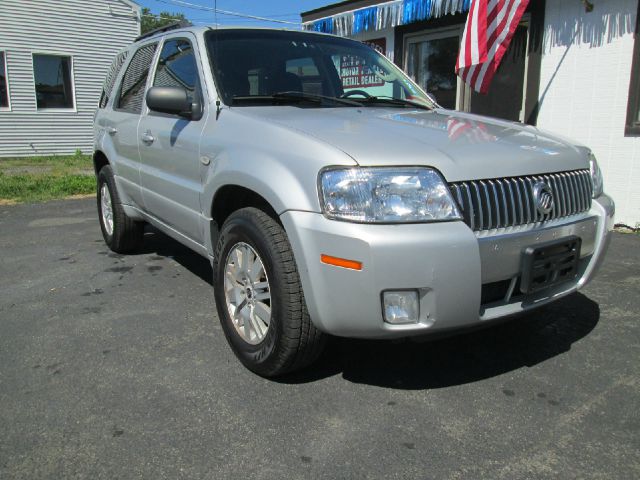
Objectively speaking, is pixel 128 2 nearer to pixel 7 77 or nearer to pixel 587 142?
pixel 7 77

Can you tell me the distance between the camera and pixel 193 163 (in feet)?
10.8

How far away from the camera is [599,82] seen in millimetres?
6383

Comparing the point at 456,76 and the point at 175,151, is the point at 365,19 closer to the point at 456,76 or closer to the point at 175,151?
the point at 456,76

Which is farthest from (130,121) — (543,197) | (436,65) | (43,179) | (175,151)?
(43,179)

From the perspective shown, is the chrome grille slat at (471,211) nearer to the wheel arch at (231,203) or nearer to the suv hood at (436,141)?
the suv hood at (436,141)

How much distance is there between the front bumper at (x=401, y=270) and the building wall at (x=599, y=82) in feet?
15.0

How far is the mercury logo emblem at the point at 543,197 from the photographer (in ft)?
8.33

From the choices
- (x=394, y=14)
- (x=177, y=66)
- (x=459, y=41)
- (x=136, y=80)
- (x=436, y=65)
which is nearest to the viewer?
(x=177, y=66)

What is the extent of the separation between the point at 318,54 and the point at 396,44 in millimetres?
5433

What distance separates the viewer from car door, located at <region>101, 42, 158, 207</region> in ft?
14.1

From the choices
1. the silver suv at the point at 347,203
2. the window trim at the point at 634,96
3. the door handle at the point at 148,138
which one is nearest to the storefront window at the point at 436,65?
the window trim at the point at 634,96

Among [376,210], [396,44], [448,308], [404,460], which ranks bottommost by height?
[404,460]

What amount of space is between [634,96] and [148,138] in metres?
5.22

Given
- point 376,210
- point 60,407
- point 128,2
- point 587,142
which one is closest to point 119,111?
point 60,407
